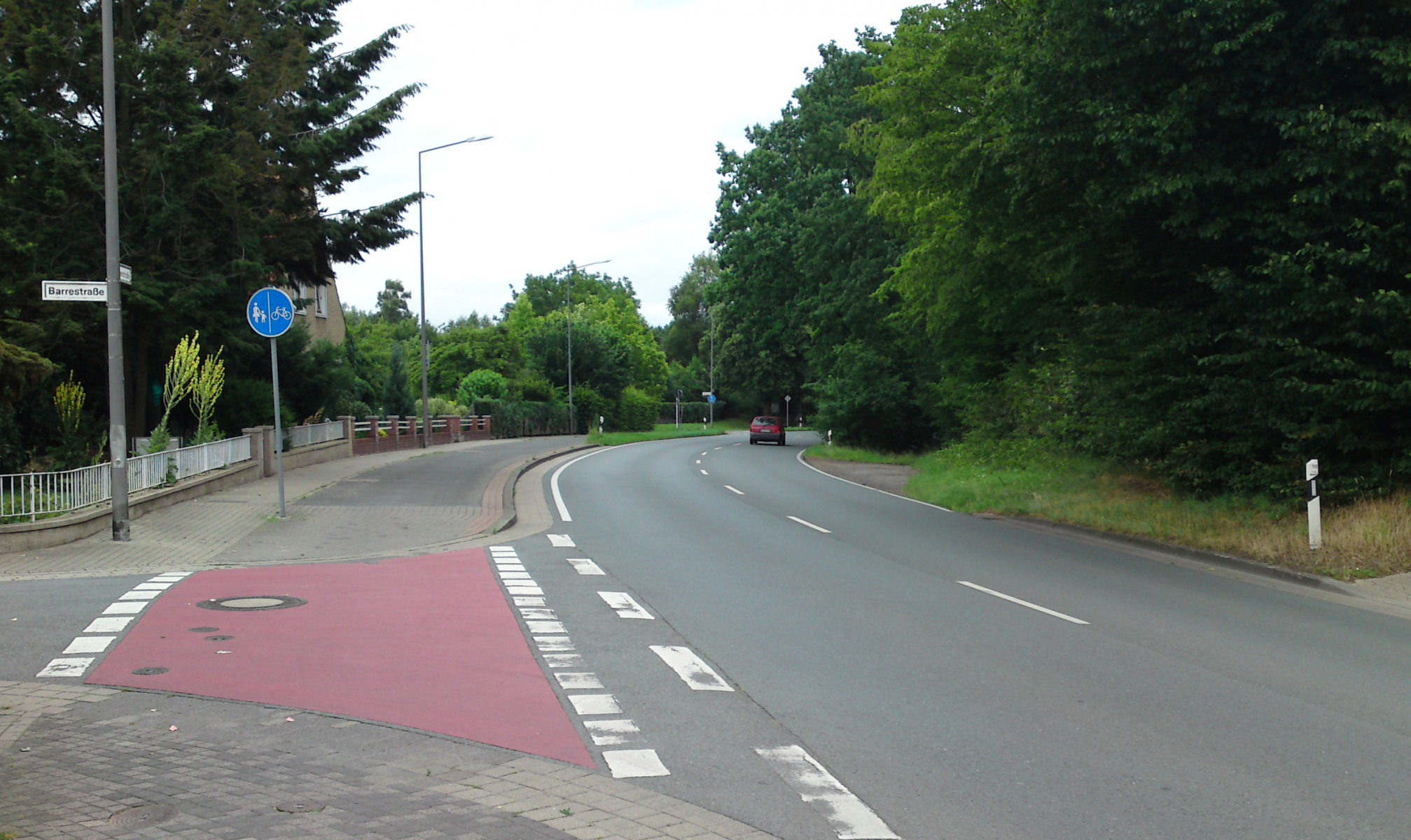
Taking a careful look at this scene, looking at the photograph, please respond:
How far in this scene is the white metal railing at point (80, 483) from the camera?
13984 mm

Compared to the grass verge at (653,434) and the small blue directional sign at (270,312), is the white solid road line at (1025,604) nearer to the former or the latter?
the small blue directional sign at (270,312)

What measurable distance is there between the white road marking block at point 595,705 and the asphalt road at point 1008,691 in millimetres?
157

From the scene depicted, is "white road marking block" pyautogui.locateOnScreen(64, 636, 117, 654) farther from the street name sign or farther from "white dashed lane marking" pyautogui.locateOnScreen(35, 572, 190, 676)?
the street name sign

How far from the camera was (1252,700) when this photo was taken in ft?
23.4

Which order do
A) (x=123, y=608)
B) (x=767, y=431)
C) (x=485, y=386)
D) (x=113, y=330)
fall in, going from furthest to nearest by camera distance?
(x=485, y=386), (x=767, y=431), (x=113, y=330), (x=123, y=608)

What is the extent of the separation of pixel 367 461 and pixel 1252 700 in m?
28.5

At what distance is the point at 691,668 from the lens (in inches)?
314

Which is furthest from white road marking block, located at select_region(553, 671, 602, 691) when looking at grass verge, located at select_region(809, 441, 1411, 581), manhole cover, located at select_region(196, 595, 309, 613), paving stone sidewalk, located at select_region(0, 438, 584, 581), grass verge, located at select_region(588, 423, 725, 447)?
grass verge, located at select_region(588, 423, 725, 447)

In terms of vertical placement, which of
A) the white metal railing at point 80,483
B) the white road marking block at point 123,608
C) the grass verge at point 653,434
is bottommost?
the white road marking block at point 123,608

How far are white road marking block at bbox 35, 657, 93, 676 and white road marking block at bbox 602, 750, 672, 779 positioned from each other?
164 inches

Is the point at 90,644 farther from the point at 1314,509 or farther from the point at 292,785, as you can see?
the point at 1314,509

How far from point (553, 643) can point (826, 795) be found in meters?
3.95

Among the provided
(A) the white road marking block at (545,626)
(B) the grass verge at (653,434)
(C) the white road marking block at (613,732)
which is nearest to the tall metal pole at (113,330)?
(A) the white road marking block at (545,626)

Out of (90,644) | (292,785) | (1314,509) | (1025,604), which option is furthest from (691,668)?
(1314,509)
